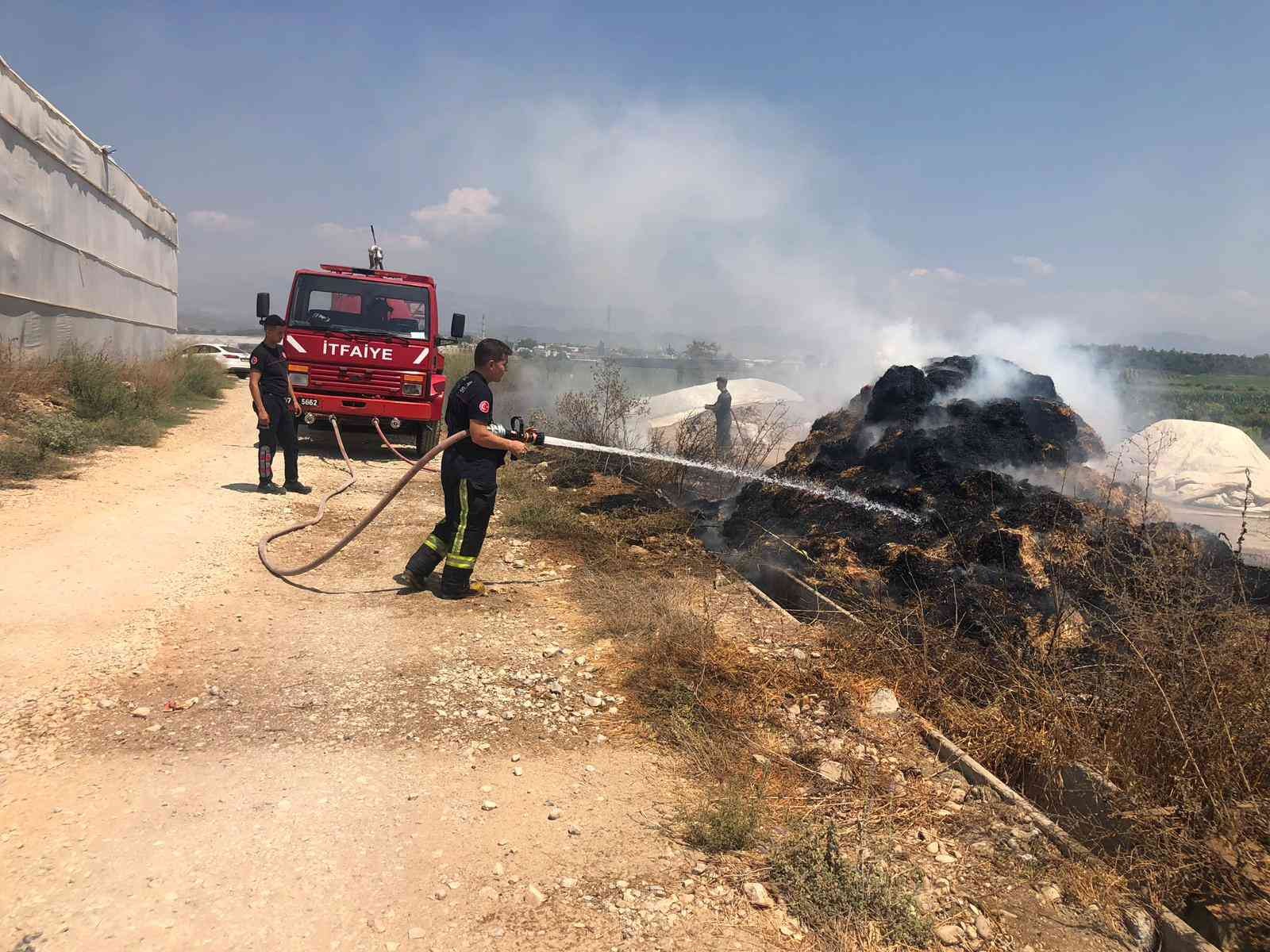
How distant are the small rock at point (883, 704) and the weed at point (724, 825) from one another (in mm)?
1248

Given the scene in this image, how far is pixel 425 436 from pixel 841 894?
372 inches

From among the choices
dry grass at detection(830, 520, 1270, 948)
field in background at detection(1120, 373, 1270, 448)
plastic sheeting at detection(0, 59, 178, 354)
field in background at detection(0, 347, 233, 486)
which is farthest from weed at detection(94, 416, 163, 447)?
field in background at detection(1120, 373, 1270, 448)

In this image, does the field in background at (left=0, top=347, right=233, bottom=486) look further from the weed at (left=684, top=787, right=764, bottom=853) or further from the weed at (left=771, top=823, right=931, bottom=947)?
the weed at (left=771, top=823, right=931, bottom=947)

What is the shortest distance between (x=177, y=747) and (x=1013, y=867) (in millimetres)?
3395

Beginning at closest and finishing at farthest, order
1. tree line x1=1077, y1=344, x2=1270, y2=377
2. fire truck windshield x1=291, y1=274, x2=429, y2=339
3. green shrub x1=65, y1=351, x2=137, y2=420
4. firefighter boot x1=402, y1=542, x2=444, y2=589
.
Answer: firefighter boot x1=402, y1=542, x2=444, y2=589
fire truck windshield x1=291, y1=274, x2=429, y2=339
green shrub x1=65, y1=351, x2=137, y2=420
tree line x1=1077, y1=344, x2=1270, y2=377

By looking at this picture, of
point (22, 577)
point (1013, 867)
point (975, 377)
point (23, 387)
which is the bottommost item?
point (1013, 867)

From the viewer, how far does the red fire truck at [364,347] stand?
1008 cm

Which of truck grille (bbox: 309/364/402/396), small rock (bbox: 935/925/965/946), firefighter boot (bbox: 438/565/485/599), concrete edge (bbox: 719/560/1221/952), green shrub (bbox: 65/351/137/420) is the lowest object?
small rock (bbox: 935/925/965/946)

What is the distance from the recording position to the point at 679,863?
109 inches

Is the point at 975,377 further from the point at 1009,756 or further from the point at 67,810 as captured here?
the point at 67,810

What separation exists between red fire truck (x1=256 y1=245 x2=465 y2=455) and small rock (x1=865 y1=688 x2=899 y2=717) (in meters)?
7.85

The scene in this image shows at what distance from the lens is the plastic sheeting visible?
38.1 feet

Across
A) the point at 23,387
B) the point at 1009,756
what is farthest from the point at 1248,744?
the point at 23,387

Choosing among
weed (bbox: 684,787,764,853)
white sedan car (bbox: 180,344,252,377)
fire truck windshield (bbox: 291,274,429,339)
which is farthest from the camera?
white sedan car (bbox: 180,344,252,377)
